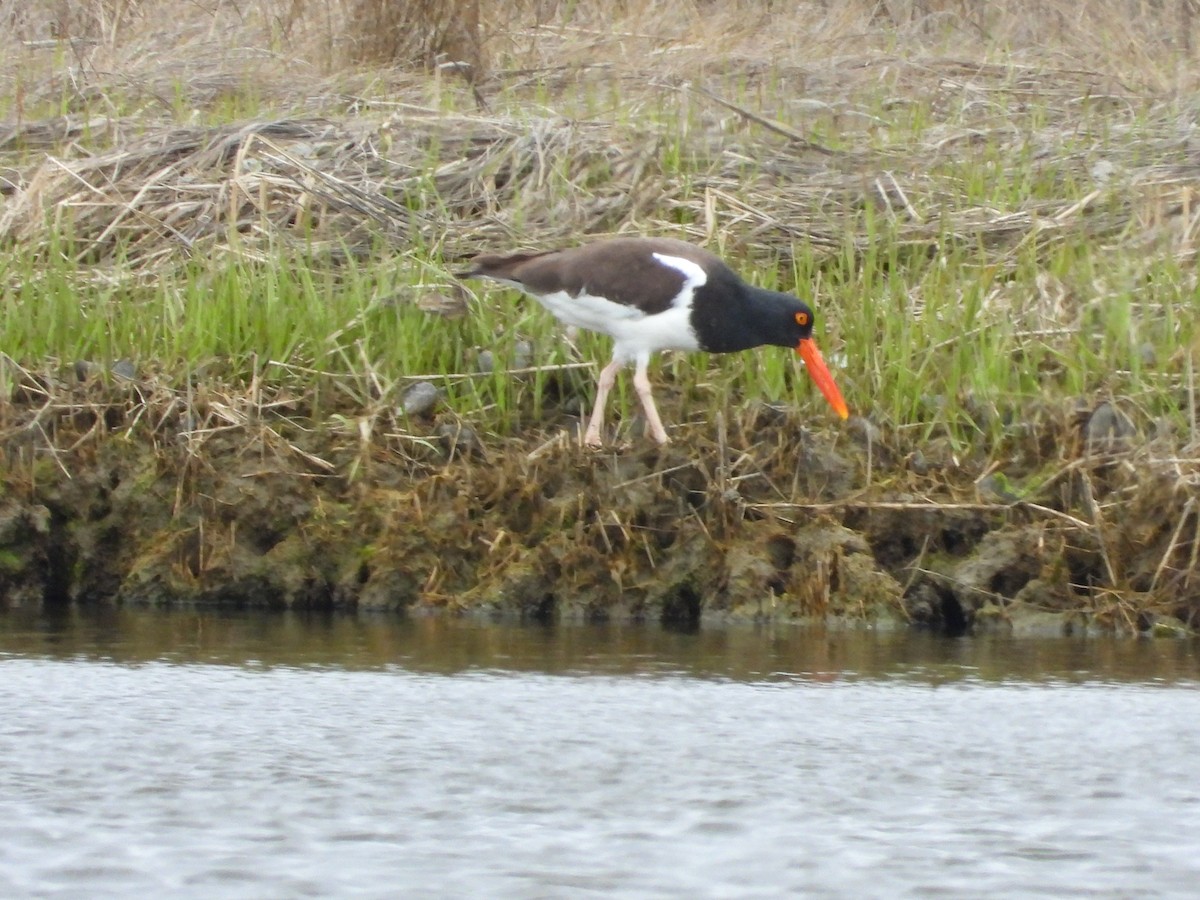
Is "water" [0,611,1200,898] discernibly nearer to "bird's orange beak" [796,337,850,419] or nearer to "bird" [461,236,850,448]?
"bird's orange beak" [796,337,850,419]

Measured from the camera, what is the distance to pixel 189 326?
24.6ft

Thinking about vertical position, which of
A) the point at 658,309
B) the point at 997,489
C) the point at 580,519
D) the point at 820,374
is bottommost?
the point at 580,519

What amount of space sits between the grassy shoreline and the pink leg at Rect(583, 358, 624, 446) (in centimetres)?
10

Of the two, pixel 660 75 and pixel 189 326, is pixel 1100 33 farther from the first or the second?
pixel 189 326

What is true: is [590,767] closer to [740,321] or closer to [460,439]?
[460,439]

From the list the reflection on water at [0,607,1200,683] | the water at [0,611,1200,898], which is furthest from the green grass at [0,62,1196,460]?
the water at [0,611,1200,898]

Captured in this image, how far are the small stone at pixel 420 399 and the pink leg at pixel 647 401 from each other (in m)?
0.74

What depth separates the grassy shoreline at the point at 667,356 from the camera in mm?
6852

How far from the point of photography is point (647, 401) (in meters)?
7.21

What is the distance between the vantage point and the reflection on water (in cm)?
553

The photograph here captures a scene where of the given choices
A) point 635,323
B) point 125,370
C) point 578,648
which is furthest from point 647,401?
point 125,370

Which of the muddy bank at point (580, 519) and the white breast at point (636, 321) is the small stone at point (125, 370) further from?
the white breast at point (636, 321)

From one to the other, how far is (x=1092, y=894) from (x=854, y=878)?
0.39 m

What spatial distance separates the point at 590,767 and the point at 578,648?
5.71ft
